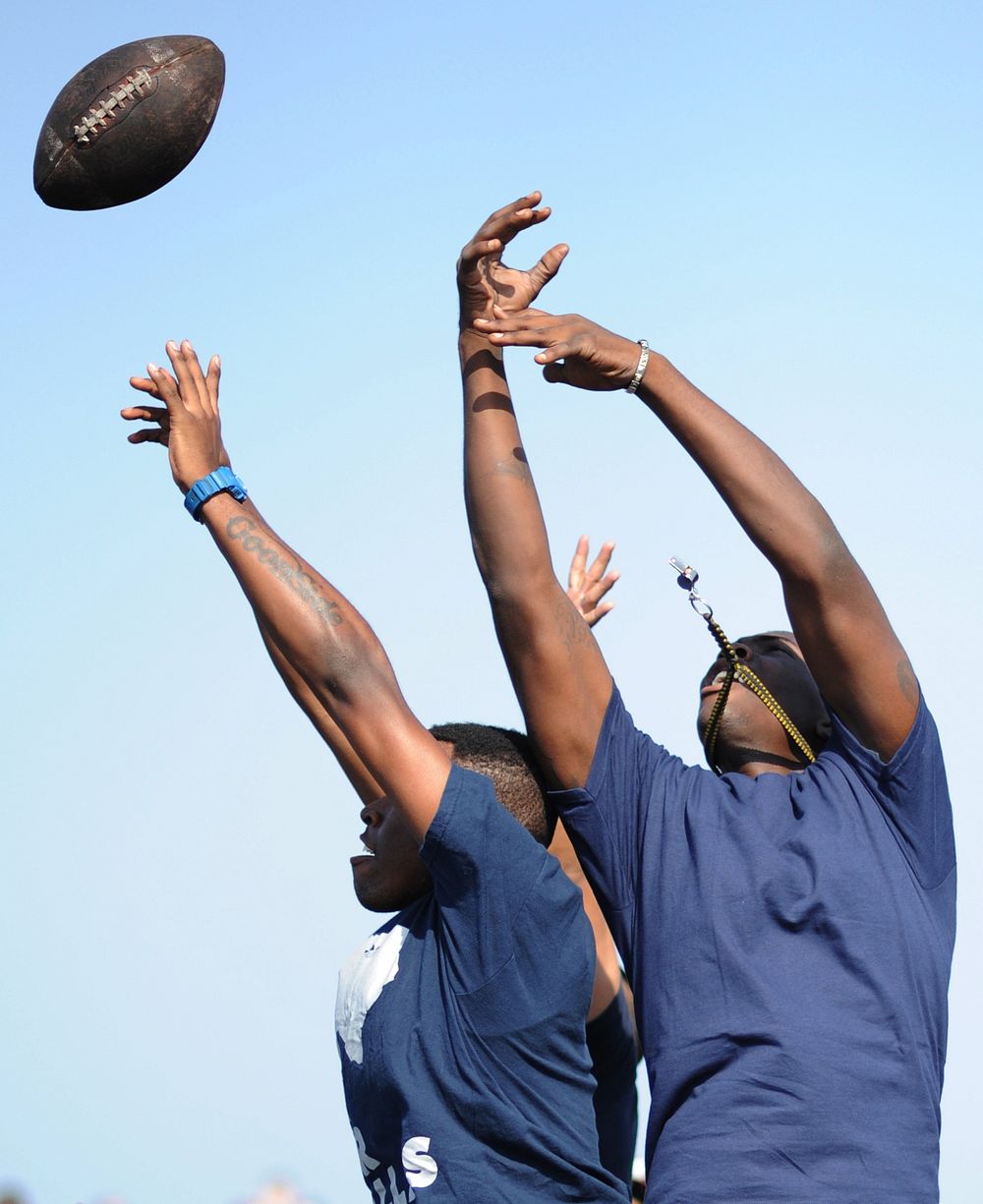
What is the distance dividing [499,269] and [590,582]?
1636mm

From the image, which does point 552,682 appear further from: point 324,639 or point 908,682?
point 908,682

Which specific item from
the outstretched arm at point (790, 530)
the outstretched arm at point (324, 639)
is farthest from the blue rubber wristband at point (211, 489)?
the outstretched arm at point (790, 530)

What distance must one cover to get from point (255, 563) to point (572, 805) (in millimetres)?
962

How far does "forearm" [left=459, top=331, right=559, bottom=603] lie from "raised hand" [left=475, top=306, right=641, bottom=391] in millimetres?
138

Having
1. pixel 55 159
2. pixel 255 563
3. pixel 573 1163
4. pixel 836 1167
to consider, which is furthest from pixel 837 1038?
pixel 55 159

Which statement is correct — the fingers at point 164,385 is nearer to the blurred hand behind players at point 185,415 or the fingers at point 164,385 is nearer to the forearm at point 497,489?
the blurred hand behind players at point 185,415

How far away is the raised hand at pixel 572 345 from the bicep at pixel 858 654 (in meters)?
0.70

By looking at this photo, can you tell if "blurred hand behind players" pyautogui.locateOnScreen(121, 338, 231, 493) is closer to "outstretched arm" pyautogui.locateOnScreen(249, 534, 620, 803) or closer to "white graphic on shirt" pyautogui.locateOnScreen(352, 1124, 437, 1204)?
"outstretched arm" pyautogui.locateOnScreen(249, 534, 620, 803)

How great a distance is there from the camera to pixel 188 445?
12.8ft

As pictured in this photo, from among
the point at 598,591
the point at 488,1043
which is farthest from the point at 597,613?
the point at 488,1043

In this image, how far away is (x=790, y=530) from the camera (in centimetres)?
367

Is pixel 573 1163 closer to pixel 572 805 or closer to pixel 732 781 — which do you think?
pixel 572 805

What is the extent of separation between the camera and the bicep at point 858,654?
11.9ft

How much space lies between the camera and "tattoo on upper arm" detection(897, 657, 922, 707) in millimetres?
3650
